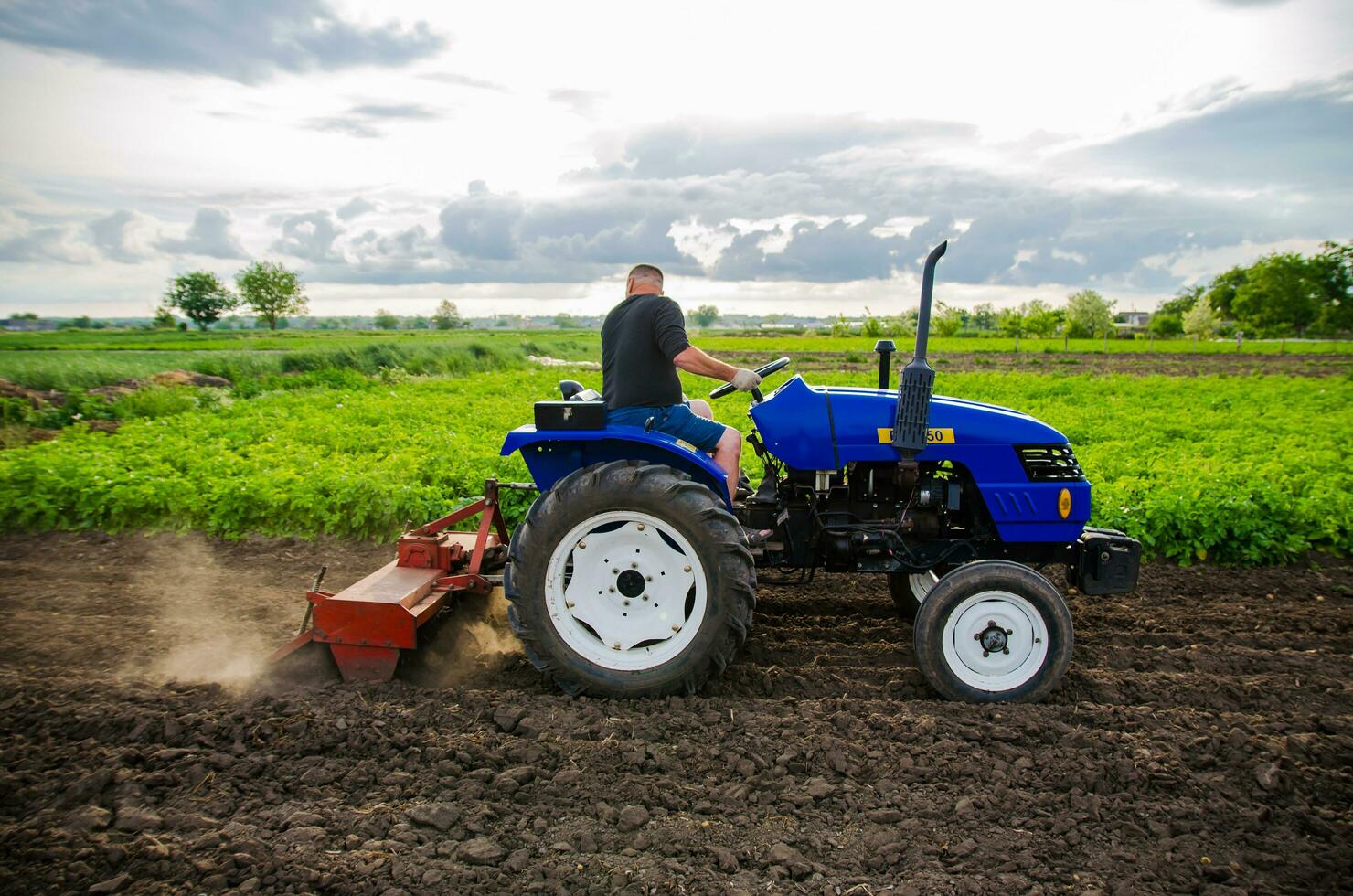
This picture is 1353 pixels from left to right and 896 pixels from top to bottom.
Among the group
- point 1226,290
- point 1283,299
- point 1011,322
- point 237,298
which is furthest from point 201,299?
point 1226,290

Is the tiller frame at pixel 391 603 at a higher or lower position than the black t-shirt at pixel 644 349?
lower

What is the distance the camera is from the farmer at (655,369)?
3787mm

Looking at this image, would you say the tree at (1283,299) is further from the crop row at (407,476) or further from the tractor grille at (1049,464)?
the tractor grille at (1049,464)

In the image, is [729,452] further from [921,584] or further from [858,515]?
[921,584]

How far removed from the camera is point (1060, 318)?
229ft

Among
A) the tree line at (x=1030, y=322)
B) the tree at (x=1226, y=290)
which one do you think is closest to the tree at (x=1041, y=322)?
the tree line at (x=1030, y=322)

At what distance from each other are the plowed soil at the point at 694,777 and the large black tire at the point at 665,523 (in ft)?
0.42

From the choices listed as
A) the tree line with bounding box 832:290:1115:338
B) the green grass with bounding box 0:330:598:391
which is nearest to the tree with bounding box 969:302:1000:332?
the tree line with bounding box 832:290:1115:338

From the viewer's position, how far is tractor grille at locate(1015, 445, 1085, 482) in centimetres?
398

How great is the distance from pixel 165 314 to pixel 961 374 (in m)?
28.4

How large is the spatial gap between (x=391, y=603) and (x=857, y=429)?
229 centimetres

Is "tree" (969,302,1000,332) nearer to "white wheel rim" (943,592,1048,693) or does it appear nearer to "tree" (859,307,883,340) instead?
"tree" (859,307,883,340)

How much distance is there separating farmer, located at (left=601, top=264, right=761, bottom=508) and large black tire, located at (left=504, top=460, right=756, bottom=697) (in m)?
0.33

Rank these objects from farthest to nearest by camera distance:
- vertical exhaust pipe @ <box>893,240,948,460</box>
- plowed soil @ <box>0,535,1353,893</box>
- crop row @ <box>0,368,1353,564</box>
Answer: crop row @ <box>0,368,1353,564</box>
vertical exhaust pipe @ <box>893,240,948,460</box>
plowed soil @ <box>0,535,1353,893</box>
